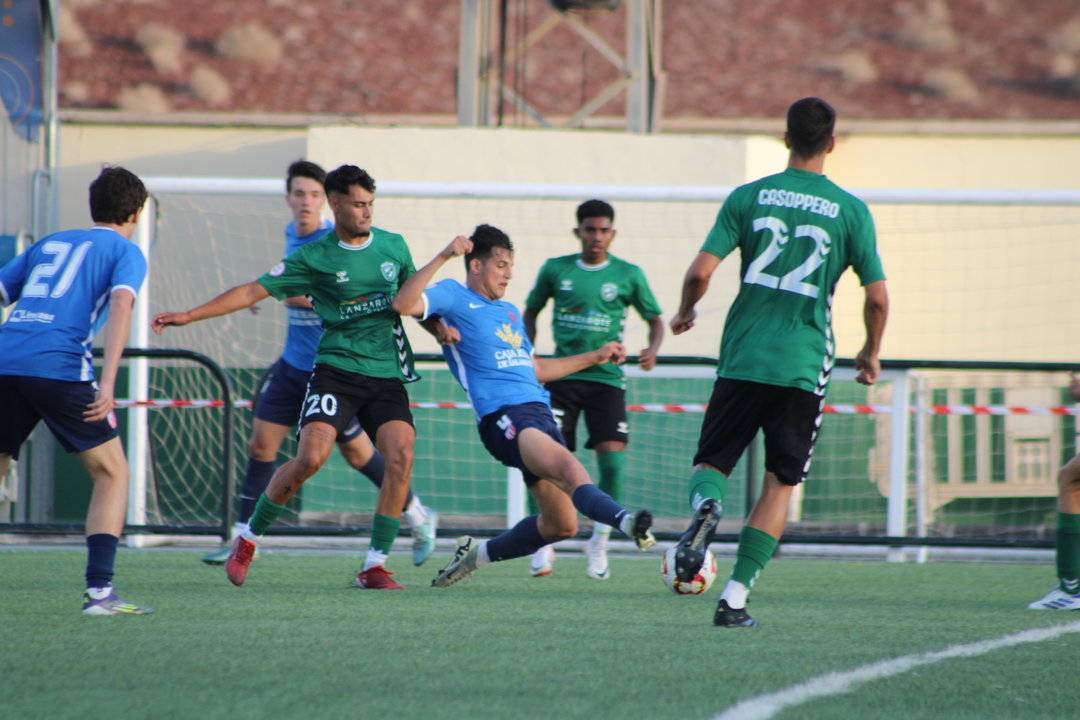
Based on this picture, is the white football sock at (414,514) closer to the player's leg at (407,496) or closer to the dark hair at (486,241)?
the player's leg at (407,496)

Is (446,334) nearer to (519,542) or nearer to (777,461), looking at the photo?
(519,542)

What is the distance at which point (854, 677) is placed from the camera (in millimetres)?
4523

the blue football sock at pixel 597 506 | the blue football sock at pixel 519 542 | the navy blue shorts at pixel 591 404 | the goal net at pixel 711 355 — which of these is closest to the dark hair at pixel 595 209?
the navy blue shorts at pixel 591 404

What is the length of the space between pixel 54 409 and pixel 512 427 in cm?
197

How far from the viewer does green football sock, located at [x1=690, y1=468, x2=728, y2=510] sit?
5.32 meters

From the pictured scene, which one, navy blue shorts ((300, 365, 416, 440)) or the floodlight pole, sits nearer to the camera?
navy blue shorts ((300, 365, 416, 440))

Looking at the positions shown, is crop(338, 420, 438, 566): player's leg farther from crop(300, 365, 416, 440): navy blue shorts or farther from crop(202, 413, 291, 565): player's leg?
crop(300, 365, 416, 440): navy blue shorts

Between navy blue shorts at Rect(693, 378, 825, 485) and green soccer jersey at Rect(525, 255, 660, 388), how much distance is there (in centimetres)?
305

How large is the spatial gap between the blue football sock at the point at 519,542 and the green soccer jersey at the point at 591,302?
1914 millimetres

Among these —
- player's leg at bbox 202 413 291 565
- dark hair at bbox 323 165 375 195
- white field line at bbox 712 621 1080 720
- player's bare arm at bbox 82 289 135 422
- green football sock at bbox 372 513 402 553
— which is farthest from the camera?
player's leg at bbox 202 413 291 565

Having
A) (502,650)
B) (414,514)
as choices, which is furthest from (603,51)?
(502,650)

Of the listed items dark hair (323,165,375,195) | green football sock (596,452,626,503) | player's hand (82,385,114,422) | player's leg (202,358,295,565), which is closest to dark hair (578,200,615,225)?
green football sock (596,452,626,503)

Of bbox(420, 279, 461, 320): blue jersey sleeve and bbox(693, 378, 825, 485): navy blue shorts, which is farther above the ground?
bbox(420, 279, 461, 320): blue jersey sleeve

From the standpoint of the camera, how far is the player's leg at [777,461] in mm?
5422
